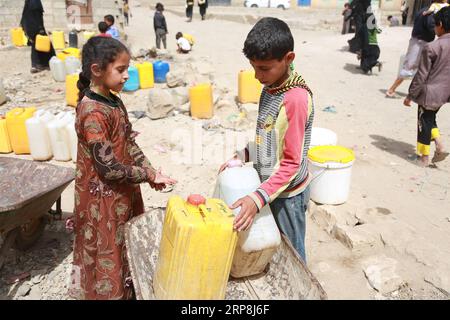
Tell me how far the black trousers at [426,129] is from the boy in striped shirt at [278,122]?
120 inches

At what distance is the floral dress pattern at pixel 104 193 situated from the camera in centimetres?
188

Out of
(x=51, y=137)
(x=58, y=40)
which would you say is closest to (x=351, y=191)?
(x=51, y=137)

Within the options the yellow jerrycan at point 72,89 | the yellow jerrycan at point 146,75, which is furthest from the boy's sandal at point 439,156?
Result: the yellow jerrycan at point 72,89

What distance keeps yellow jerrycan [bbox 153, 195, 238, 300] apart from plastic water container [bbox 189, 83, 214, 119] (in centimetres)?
423

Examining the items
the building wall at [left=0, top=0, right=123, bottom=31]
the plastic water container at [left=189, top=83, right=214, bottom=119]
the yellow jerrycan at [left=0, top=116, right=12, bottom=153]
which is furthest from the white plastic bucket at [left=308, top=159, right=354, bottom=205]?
the building wall at [left=0, top=0, right=123, bottom=31]

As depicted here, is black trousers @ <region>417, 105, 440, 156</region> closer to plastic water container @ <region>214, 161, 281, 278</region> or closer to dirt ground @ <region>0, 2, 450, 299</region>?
dirt ground @ <region>0, 2, 450, 299</region>

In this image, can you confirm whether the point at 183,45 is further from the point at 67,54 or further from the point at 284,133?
the point at 284,133

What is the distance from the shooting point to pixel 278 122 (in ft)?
5.78

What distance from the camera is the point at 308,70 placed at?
30.7ft

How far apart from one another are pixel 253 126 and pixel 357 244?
3.00 meters

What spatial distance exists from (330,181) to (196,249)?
6.52ft

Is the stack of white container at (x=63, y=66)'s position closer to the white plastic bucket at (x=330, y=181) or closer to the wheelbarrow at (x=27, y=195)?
the wheelbarrow at (x=27, y=195)
